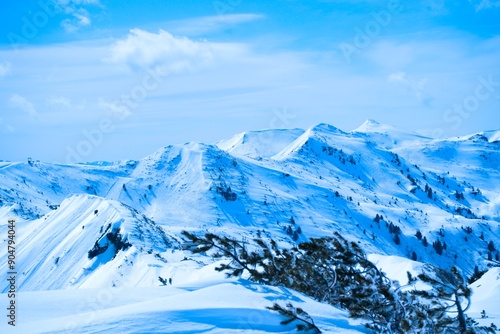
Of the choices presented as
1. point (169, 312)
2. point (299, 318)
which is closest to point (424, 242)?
point (299, 318)

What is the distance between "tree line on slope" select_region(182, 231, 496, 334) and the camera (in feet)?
34.2

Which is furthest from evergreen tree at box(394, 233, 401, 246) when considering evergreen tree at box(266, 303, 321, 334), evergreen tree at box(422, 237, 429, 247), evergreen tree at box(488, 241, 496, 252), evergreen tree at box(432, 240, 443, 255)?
evergreen tree at box(266, 303, 321, 334)

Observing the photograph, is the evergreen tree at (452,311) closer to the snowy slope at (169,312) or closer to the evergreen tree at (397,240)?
the snowy slope at (169,312)

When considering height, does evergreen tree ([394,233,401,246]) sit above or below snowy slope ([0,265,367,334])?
above

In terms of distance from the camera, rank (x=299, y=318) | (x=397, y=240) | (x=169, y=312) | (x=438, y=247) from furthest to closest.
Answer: (x=397, y=240) < (x=438, y=247) < (x=299, y=318) < (x=169, y=312)

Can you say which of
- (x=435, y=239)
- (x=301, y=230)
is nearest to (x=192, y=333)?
(x=301, y=230)

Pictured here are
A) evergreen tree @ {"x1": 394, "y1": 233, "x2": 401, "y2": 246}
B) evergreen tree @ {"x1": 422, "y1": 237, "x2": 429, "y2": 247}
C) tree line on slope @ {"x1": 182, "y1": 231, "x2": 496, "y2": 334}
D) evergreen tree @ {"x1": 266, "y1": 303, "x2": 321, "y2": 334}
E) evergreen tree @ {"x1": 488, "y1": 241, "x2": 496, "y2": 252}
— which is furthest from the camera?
evergreen tree @ {"x1": 394, "y1": 233, "x2": 401, "y2": 246}

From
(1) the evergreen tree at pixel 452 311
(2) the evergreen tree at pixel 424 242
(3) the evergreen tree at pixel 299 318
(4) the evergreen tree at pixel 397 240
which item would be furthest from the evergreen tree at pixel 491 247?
(3) the evergreen tree at pixel 299 318

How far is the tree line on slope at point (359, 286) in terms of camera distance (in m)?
10.4

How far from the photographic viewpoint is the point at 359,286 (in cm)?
1486

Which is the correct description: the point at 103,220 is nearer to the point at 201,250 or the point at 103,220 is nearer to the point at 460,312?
the point at 201,250

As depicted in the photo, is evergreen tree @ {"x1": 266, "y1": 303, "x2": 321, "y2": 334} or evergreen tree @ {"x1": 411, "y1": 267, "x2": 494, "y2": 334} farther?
evergreen tree @ {"x1": 411, "y1": 267, "x2": 494, "y2": 334}

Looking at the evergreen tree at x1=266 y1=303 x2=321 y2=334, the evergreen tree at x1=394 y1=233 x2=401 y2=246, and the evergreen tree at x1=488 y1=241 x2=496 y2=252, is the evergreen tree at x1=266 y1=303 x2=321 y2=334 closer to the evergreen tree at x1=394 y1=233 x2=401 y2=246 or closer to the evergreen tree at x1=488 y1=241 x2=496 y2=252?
the evergreen tree at x1=394 y1=233 x2=401 y2=246

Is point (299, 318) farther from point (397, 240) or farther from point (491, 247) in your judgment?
point (491, 247)
